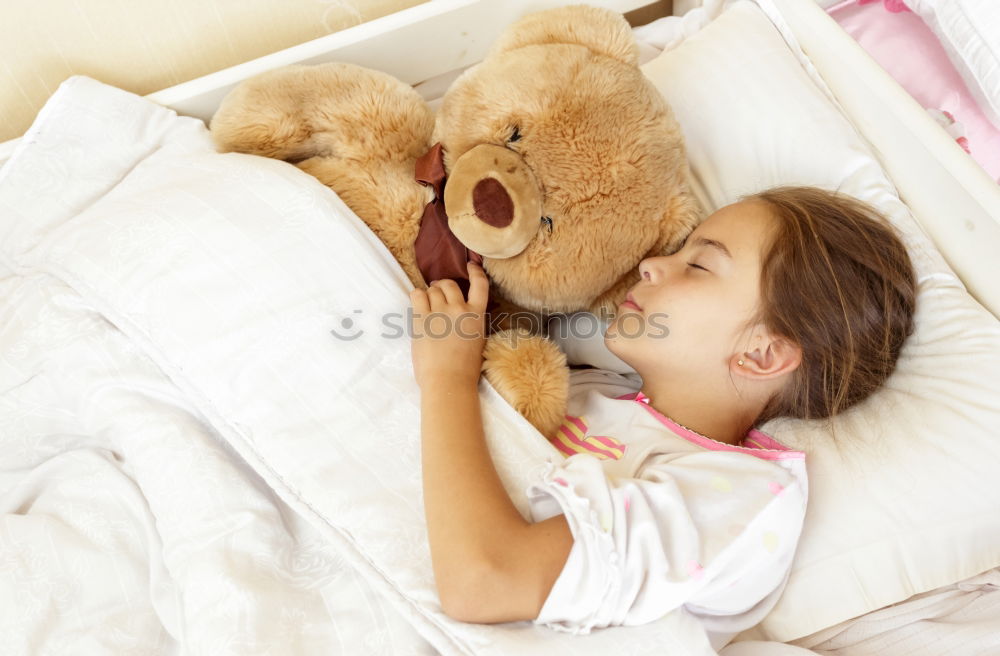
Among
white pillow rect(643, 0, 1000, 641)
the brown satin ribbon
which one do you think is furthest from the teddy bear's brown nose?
white pillow rect(643, 0, 1000, 641)

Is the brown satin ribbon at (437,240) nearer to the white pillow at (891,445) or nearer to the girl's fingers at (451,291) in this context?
the girl's fingers at (451,291)

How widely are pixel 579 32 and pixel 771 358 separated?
1.46ft

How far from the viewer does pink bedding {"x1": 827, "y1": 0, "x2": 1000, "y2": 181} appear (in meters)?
1.15

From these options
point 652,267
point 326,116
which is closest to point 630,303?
point 652,267

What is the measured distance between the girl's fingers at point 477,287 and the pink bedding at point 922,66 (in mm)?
720

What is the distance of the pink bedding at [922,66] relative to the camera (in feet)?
3.76

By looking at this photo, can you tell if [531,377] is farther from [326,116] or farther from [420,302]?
[326,116]

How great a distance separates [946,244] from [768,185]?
0.24 meters

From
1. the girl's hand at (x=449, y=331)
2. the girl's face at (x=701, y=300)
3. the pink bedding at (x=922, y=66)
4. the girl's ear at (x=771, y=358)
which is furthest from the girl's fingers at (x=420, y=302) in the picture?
the pink bedding at (x=922, y=66)

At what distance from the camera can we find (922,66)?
1203 mm

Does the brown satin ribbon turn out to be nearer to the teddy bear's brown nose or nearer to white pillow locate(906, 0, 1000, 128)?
the teddy bear's brown nose

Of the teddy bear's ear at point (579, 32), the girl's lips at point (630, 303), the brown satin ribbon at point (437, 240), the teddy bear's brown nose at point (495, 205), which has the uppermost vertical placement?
the teddy bear's ear at point (579, 32)

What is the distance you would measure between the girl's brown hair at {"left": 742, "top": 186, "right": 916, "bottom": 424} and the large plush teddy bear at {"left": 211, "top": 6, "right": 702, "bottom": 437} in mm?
122

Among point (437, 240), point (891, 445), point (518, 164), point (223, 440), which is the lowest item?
point (891, 445)
